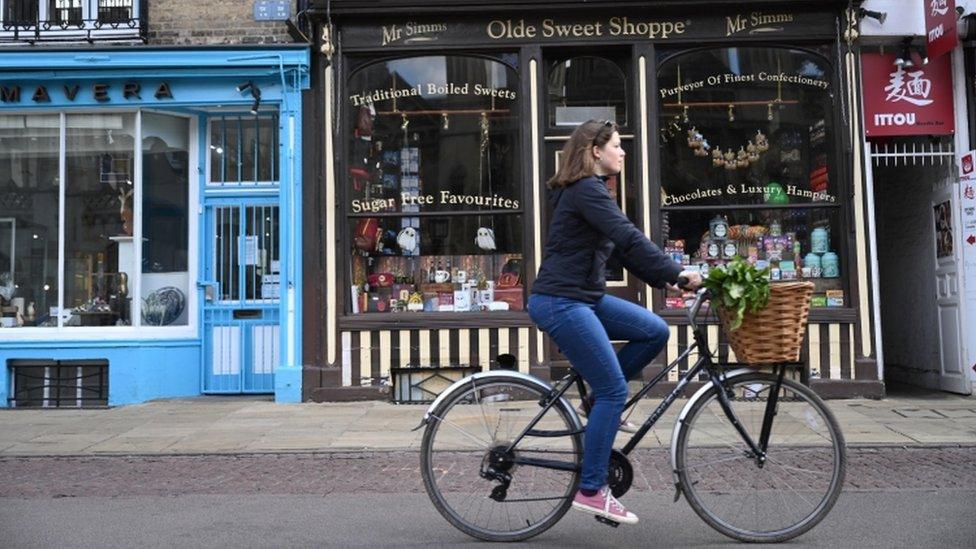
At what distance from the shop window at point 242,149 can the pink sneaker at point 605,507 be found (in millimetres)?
6968

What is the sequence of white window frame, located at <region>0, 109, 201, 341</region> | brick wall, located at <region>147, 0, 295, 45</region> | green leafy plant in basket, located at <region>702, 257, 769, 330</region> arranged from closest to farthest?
1. green leafy plant in basket, located at <region>702, 257, 769, 330</region>
2. brick wall, located at <region>147, 0, 295, 45</region>
3. white window frame, located at <region>0, 109, 201, 341</region>

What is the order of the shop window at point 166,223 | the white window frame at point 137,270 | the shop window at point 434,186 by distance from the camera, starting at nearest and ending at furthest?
the shop window at point 434,186, the white window frame at point 137,270, the shop window at point 166,223

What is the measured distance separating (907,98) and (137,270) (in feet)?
27.6

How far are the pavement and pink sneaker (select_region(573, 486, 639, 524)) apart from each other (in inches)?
84.9

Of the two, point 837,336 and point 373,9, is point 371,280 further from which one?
point 837,336

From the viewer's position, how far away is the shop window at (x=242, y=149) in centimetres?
1000

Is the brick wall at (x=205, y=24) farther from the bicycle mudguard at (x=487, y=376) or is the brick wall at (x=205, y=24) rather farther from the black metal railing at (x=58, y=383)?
the bicycle mudguard at (x=487, y=376)

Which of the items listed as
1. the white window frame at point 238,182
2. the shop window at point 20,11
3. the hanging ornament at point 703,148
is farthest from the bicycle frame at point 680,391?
the shop window at point 20,11

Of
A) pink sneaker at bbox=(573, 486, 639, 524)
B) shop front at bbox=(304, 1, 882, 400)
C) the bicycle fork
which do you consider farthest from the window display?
the bicycle fork

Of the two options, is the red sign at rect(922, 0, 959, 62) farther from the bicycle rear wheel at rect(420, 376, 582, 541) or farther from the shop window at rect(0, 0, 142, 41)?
the shop window at rect(0, 0, 142, 41)

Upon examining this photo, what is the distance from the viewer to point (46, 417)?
8.80 metres

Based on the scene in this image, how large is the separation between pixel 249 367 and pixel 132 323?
136 cm

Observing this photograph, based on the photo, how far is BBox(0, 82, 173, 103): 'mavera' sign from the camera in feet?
31.1

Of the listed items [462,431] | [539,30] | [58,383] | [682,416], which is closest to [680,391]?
[682,416]
